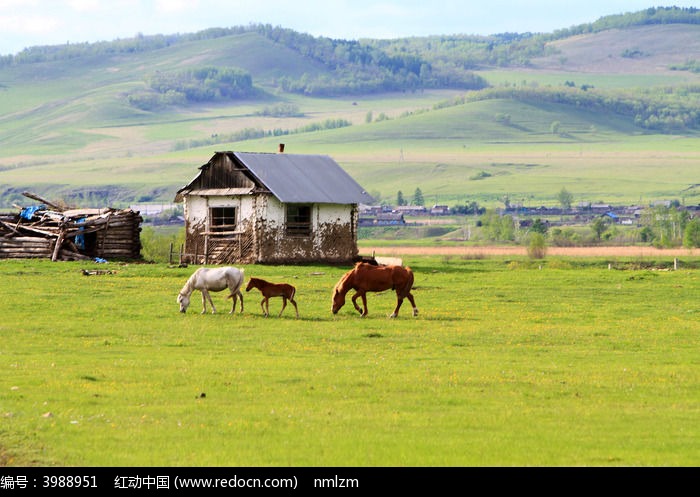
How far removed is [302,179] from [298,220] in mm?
2009

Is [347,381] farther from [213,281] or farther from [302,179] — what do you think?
[302,179]

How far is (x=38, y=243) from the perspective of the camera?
53656mm

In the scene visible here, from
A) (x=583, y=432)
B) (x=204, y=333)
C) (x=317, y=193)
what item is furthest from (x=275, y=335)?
(x=317, y=193)

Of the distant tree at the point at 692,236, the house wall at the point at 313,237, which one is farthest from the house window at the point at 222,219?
the distant tree at the point at 692,236

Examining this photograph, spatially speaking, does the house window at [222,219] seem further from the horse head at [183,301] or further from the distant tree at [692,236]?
the distant tree at [692,236]

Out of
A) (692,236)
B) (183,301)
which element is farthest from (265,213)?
(692,236)

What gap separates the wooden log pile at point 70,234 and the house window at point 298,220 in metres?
7.34

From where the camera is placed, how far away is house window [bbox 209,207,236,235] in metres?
54.7

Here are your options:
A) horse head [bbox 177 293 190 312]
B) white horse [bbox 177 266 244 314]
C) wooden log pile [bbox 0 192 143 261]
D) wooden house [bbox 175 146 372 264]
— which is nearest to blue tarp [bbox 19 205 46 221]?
wooden log pile [bbox 0 192 143 261]

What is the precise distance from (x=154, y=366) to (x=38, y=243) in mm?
32736

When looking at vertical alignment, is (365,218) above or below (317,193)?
below

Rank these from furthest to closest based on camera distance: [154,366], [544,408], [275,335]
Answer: [275,335] → [154,366] → [544,408]
